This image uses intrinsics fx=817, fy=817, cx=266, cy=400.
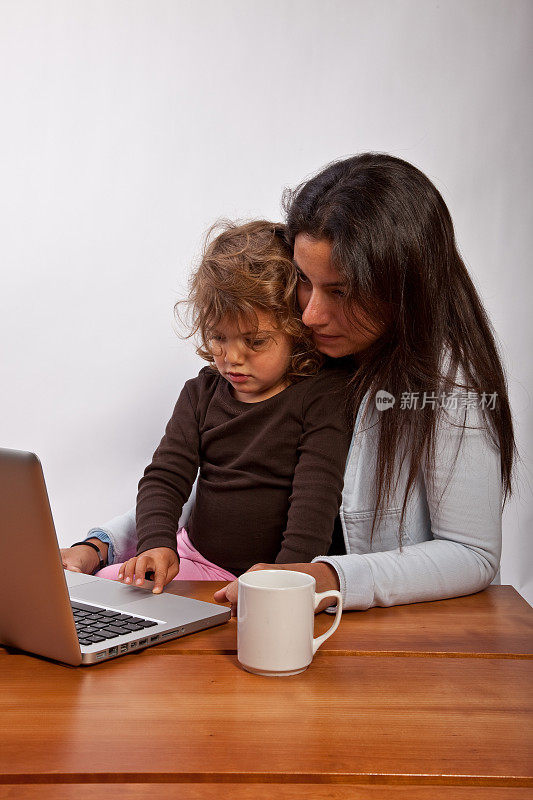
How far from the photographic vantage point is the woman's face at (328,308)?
1335 mm

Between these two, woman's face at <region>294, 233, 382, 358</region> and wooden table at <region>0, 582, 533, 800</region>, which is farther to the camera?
woman's face at <region>294, 233, 382, 358</region>

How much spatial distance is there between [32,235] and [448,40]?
1191mm

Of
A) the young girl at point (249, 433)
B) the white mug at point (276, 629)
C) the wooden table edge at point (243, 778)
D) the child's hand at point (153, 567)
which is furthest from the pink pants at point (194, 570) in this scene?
the wooden table edge at point (243, 778)

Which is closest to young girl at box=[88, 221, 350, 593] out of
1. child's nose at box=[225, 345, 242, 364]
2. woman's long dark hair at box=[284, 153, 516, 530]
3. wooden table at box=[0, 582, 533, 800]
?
child's nose at box=[225, 345, 242, 364]

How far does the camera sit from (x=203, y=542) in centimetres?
153

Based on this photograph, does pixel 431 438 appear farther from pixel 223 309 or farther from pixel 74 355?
pixel 74 355

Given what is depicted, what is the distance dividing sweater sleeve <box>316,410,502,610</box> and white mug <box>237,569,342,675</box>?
0.22 meters

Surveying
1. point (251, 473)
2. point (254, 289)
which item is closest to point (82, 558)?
point (251, 473)

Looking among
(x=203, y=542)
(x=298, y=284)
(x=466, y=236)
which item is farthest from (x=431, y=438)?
(x=466, y=236)

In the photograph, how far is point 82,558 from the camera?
1.41m

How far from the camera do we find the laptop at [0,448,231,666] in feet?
2.53

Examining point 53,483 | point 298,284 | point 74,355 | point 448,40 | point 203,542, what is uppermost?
point 448,40

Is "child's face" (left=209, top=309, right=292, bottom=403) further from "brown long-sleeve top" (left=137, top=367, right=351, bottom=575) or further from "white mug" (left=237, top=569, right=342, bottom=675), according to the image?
"white mug" (left=237, top=569, right=342, bottom=675)

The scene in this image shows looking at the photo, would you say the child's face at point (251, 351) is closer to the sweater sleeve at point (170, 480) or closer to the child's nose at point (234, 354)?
the child's nose at point (234, 354)
